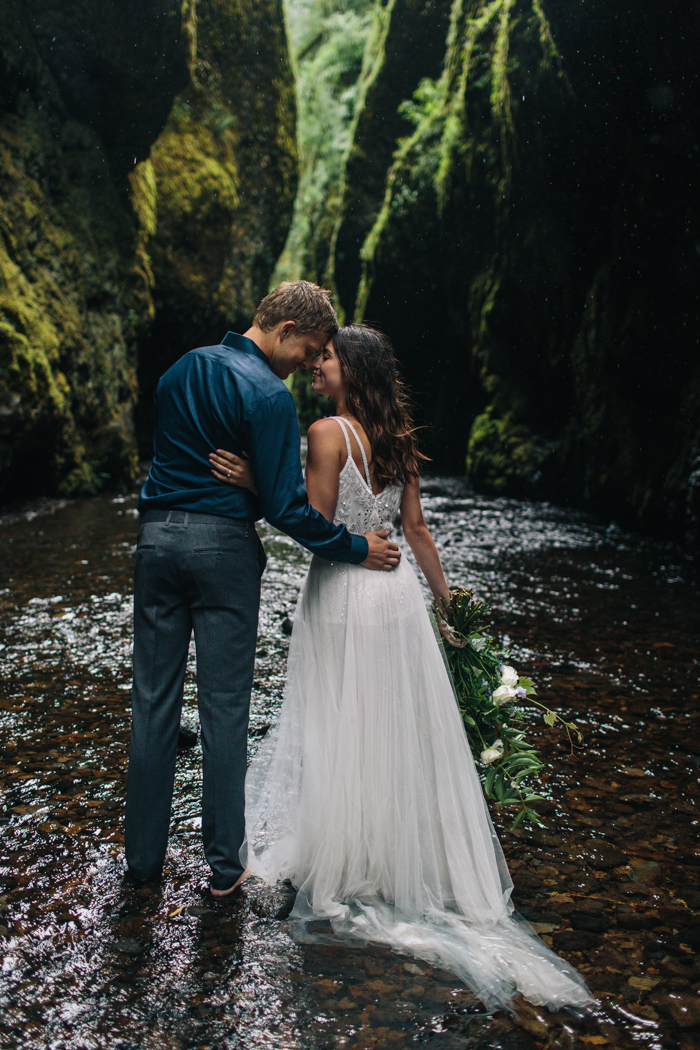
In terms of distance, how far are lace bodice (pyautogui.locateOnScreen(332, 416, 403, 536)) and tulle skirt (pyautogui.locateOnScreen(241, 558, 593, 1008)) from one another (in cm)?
19

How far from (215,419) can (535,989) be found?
212 centimetres

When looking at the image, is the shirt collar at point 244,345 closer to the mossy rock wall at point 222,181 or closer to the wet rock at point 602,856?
the wet rock at point 602,856

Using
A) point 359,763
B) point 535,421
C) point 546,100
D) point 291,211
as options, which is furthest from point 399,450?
point 291,211

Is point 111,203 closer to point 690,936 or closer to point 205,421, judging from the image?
point 205,421

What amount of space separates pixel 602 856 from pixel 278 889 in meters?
1.38

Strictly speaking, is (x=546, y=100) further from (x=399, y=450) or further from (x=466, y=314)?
(x=399, y=450)

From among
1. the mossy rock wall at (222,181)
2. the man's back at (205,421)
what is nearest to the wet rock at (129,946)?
the man's back at (205,421)

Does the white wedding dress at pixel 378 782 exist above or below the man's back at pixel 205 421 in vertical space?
below

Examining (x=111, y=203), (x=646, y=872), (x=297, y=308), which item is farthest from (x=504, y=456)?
(x=297, y=308)

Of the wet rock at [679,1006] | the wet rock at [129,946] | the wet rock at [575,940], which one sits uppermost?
the wet rock at [679,1006]

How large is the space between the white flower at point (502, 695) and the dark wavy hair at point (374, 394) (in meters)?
0.94

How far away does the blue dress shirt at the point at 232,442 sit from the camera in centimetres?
271

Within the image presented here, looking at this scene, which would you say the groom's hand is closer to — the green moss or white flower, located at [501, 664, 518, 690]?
white flower, located at [501, 664, 518, 690]

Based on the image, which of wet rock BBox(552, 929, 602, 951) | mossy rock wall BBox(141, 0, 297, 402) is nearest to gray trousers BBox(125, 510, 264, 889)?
wet rock BBox(552, 929, 602, 951)
